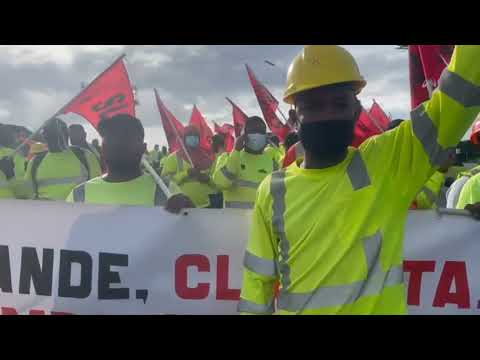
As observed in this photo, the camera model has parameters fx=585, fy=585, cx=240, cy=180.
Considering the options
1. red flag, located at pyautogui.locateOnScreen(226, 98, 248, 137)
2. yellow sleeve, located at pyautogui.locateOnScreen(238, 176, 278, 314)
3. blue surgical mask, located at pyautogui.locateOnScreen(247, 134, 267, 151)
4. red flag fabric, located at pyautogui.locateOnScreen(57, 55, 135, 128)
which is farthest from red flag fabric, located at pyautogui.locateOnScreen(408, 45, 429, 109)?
red flag, located at pyautogui.locateOnScreen(226, 98, 248, 137)

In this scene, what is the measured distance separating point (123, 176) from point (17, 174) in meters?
4.51

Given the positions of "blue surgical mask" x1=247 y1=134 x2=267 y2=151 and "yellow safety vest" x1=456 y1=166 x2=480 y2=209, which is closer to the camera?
"yellow safety vest" x1=456 y1=166 x2=480 y2=209

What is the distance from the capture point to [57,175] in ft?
21.0

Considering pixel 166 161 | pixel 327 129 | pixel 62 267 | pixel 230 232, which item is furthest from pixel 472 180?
pixel 166 161

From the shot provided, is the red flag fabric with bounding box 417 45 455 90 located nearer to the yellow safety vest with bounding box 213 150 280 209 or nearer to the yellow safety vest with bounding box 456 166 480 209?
the yellow safety vest with bounding box 456 166 480 209

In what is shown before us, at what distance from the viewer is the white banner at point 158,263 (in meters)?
3.05

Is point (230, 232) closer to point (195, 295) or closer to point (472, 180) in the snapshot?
point (195, 295)

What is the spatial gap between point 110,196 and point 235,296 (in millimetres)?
1046

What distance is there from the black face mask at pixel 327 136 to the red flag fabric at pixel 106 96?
2.90 meters

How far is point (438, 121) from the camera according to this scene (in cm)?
221

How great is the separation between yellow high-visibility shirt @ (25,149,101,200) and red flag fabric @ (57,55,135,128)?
1460mm

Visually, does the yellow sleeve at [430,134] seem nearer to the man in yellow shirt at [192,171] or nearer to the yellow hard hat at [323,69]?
the yellow hard hat at [323,69]

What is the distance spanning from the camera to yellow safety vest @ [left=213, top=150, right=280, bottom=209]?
771cm

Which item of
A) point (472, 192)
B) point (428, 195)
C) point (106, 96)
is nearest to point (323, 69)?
point (428, 195)
